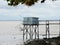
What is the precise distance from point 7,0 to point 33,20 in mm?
5502

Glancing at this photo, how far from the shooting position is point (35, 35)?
18.8 metres

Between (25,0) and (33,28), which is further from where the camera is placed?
(33,28)

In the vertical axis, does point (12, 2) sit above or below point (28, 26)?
above

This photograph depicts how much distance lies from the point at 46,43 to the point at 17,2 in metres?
2.56

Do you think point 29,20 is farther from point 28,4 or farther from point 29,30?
point 28,4

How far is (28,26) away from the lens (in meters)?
19.4

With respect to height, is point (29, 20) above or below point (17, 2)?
below

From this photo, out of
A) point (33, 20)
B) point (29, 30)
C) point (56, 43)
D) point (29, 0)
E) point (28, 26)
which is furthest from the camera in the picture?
point (29, 30)

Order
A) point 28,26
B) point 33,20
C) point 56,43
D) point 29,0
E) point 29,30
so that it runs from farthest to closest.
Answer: point 29,30
point 28,26
point 33,20
point 56,43
point 29,0

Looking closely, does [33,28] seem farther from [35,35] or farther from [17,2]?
[17,2]

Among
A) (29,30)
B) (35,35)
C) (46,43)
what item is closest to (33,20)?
(35,35)

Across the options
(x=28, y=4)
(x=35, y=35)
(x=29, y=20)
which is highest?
(x=28, y=4)

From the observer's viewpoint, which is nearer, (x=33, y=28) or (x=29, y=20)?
(x=29, y=20)

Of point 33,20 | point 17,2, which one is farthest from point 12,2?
point 33,20
